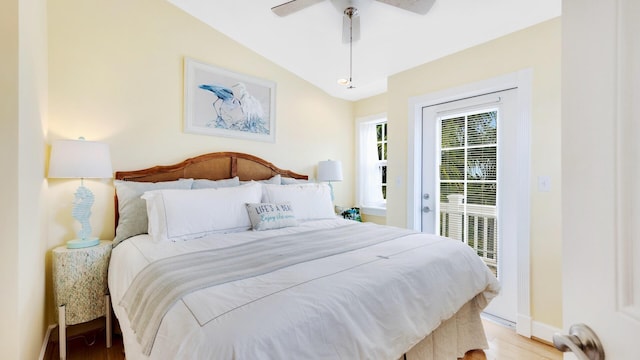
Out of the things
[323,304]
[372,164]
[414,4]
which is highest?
[414,4]

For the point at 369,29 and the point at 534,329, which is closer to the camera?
the point at 534,329

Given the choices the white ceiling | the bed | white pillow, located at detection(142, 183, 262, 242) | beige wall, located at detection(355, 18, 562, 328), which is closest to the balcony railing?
beige wall, located at detection(355, 18, 562, 328)

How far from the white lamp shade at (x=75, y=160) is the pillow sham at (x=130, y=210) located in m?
0.24

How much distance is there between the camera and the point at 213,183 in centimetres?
266

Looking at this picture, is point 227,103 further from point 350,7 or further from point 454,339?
point 454,339

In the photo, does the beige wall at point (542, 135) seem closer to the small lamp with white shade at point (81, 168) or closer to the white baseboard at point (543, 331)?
the white baseboard at point (543, 331)

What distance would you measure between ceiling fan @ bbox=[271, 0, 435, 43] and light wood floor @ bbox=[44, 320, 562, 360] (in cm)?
240

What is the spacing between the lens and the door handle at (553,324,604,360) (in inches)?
18.0

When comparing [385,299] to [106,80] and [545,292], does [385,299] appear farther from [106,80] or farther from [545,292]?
[106,80]

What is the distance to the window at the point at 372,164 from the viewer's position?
4.00 m

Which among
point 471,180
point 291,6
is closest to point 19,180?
point 291,6

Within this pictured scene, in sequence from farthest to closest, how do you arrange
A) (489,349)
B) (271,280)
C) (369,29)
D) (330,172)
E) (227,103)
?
(330,172), (227,103), (369,29), (489,349), (271,280)

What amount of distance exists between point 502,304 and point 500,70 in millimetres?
2065

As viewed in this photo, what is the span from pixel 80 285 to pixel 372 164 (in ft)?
11.2
